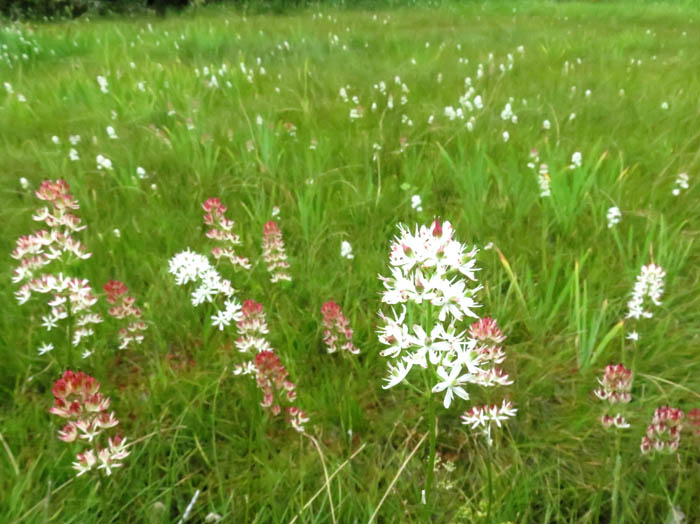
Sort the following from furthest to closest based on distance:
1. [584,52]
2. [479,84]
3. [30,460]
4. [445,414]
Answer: [584,52] → [479,84] → [445,414] → [30,460]

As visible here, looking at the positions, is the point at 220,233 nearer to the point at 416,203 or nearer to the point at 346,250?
the point at 346,250

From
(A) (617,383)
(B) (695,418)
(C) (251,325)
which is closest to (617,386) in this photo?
(A) (617,383)

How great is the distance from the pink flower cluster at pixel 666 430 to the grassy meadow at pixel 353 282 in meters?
0.14

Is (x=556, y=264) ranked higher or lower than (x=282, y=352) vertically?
higher

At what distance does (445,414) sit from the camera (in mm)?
1763

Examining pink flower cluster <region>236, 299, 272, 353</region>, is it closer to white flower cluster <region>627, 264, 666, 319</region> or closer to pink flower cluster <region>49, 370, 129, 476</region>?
pink flower cluster <region>49, 370, 129, 476</region>

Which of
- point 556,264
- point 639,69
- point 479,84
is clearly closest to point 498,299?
point 556,264

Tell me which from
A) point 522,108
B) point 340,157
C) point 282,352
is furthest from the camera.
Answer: point 522,108

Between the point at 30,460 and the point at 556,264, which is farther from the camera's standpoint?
the point at 556,264

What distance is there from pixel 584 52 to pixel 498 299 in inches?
223

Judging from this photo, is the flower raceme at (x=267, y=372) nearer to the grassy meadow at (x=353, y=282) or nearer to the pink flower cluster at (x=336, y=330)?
the grassy meadow at (x=353, y=282)

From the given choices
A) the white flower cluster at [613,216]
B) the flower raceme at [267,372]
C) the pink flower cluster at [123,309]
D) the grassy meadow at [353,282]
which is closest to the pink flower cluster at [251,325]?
the flower raceme at [267,372]

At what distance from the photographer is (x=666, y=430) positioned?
1.31 m

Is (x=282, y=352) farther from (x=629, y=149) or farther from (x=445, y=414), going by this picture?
(x=629, y=149)
